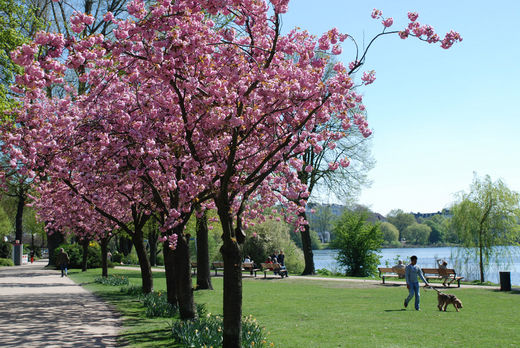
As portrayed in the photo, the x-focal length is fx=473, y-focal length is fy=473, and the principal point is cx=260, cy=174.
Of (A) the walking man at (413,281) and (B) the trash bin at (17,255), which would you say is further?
(B) the trash bin at (17,255)

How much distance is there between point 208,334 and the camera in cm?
923

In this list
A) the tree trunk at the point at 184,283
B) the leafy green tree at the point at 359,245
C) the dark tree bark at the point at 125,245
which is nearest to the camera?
the tree trunk at the point at 184,283

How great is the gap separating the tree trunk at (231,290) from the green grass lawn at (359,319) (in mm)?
1584

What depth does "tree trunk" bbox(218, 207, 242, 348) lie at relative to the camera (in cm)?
829

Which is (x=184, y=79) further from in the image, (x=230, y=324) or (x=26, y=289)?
(x=26, y=289)

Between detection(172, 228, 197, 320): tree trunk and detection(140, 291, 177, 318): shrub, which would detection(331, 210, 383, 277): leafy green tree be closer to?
detection(140, 291, 177, 318): shrub

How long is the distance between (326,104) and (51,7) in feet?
83.4

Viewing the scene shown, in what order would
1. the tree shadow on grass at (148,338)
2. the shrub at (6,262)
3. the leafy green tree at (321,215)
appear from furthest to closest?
the shrub at (6,262) < the leafy green tree at (321,215) < the tree shadow on grass at (148,338)

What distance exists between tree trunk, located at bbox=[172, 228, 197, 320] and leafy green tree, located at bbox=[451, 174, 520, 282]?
2253cm

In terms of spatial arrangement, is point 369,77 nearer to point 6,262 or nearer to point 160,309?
point 160,309

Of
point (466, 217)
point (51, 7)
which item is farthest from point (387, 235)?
point (51, 7)

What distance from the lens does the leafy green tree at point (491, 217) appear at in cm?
2955

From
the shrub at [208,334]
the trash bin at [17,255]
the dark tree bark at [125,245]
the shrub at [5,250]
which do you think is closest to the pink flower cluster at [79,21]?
the shrub at [208,334]

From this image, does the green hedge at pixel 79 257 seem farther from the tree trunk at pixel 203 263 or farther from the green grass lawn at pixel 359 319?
the tree trunk at pixel 203 263
